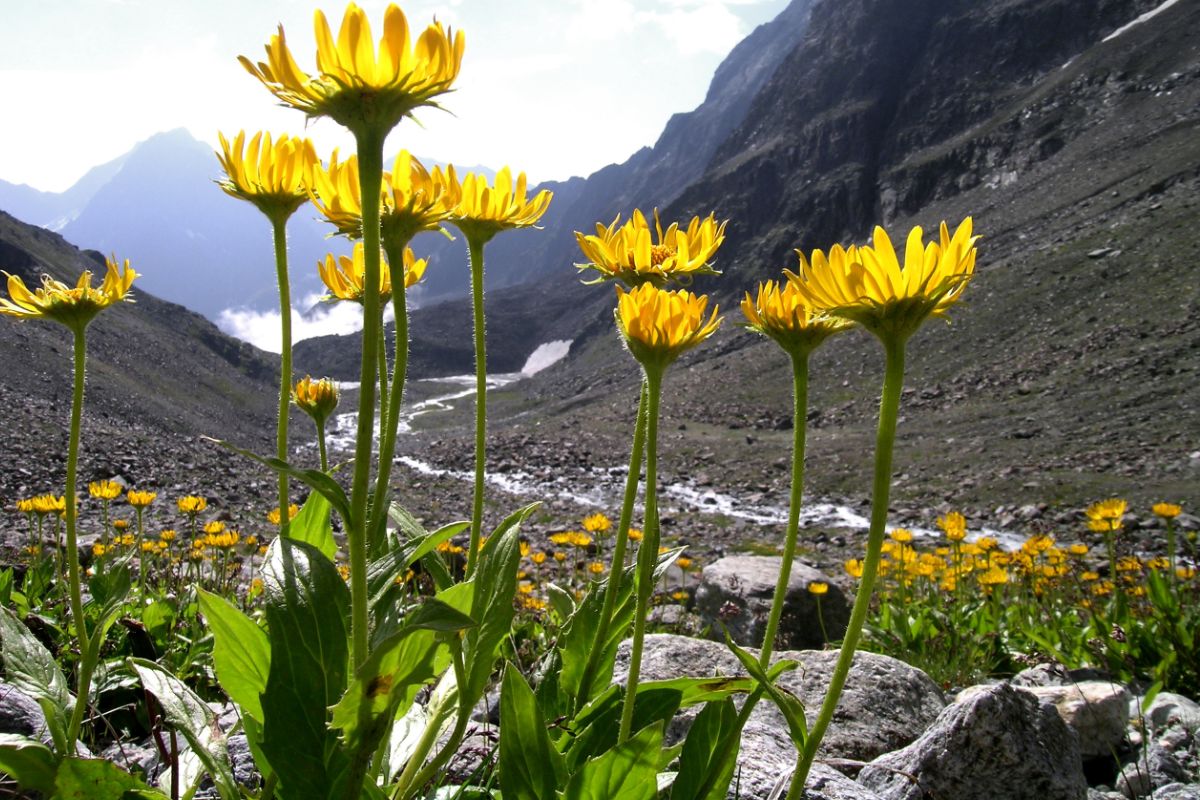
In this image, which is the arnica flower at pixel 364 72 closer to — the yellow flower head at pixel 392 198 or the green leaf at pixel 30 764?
the yellow flower head at pixel 392 198

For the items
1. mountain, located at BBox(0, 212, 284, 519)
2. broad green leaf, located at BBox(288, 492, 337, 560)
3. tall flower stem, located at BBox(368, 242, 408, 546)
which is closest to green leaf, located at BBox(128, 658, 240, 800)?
broad green leaf, located at BBox(288, 492, 337, 560)

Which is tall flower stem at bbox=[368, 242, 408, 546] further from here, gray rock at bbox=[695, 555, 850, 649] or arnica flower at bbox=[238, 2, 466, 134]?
gray rock at bbox=[695, 555, 850, 649]

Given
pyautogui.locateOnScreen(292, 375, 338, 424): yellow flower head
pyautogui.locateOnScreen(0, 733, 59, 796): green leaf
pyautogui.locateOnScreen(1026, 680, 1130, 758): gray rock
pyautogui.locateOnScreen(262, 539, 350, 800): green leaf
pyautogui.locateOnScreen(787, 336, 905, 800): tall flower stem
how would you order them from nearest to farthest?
pyautogui.locateOnScreen(787, 336, 905, 800): tall flower stem < pyautogui.locateOnScreen(262, 539, 350, 800): green leaf < pyautogui.locateOnScreen(0, 733, 59, 796): green leaf < pyautogui.locateOnScreen(292, 375, 338, 424): yellow flower head < pyautogui.locateOnScreen(1026, 680, 1130, 758): gray rock

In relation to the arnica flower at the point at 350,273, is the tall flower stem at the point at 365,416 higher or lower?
lower

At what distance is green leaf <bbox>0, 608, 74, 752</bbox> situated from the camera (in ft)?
7.06

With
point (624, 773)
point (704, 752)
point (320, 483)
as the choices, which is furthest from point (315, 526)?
point (704, 752)

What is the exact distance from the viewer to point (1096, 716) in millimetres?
3650

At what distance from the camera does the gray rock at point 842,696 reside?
11.9 feet

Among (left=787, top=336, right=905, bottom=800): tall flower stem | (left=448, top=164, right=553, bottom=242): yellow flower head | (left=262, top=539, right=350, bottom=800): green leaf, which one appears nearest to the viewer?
(left=787, top=336, right=905, bottom=800): tall flower stem

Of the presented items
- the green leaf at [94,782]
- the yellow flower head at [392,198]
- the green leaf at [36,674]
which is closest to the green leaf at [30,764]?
the green leaf at [94,782]

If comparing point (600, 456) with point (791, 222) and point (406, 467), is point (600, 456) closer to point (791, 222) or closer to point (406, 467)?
point (406, 467)

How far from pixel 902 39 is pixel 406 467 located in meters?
97.4

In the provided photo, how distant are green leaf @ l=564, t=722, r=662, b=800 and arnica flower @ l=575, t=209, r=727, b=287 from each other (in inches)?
56.2

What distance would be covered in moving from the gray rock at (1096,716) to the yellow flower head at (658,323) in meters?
2.75
